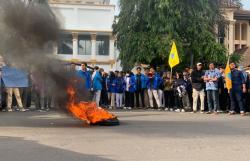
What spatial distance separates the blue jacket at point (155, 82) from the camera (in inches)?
→ 868

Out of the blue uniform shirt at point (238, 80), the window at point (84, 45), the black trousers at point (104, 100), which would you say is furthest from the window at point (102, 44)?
the blue uniform shirt at point (238, 80)

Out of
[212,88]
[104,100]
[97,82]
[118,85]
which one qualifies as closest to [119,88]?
[118,85]

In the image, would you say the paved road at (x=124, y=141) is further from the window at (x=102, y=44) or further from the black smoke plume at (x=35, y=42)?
the window at (x=102, y=44)

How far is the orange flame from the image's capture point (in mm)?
12875

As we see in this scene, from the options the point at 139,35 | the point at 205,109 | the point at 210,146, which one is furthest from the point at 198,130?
Result: the point at 139,35

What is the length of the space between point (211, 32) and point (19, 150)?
1015 inches

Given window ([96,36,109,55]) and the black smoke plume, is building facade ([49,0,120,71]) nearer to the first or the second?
window ([96,36,109,55])

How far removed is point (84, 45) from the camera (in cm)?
5572

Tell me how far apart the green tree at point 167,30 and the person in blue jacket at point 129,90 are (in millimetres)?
8751

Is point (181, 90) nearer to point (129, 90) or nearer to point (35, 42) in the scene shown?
point (129, 90)

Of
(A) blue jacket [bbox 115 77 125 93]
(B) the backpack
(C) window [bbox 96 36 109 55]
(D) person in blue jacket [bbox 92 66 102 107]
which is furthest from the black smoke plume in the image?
(C) window [bbox 96 36 109 55]

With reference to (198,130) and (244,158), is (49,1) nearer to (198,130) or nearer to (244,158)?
(198,130)

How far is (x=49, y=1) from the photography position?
1394 centimetres

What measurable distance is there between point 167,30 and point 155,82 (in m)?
9.86
